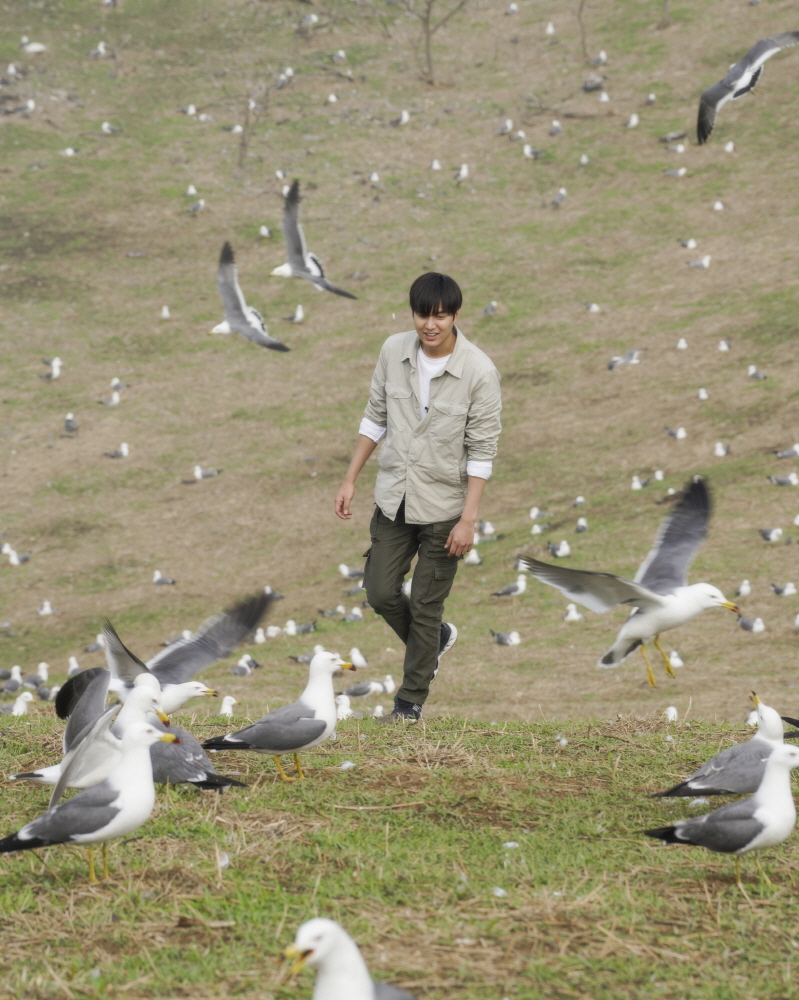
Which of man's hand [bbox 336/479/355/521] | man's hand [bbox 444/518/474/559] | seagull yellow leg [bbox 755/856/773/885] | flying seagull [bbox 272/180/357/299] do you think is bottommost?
seagull yellow leg [bbox 755/856/773/885]

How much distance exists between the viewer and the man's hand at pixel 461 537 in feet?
22.9

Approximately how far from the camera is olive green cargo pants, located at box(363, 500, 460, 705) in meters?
7.36

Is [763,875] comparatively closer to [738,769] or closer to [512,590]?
[738,769]

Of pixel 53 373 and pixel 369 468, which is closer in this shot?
pixel 369 468

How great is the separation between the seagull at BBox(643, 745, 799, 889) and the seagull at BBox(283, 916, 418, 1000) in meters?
2.03

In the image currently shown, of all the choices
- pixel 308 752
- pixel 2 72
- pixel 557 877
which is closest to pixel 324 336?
pixel 2 72

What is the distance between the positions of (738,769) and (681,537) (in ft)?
10.9

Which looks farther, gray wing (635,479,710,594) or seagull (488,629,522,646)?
seagull (488,629,522,646)

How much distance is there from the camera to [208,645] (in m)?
8.02

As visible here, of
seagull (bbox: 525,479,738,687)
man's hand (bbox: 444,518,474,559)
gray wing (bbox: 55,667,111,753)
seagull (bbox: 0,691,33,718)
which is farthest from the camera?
seagull (bbox: 0,691,33,718)

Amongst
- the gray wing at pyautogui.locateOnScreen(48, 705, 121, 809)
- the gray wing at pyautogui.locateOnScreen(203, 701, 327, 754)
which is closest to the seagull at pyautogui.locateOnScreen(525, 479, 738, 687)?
the gray wing at pyautogui.locateOnScreen(203, 701, 327, 754)

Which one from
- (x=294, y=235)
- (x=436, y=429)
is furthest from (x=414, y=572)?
(x=294, y=235)

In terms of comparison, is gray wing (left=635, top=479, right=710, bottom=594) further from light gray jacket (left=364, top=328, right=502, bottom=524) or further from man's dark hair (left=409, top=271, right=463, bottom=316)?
man's dark hair (left=409, top=271, right=463, bottom=316)

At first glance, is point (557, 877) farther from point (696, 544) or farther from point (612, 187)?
point (612, 187)
